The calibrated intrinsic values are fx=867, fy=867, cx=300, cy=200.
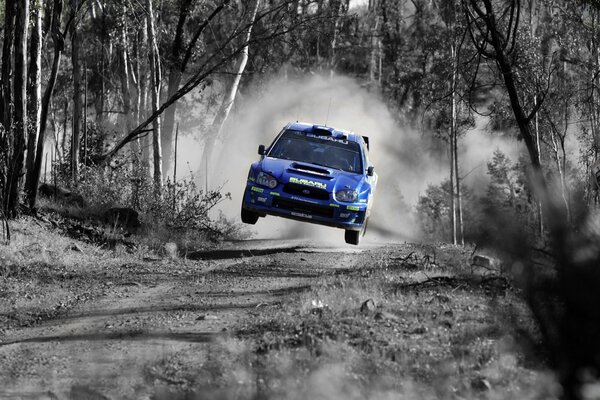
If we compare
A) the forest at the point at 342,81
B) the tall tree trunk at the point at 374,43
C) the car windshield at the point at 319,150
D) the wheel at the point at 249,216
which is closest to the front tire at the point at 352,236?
the car windshield at the point at 319,150

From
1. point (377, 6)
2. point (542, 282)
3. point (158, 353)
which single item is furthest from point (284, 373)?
point (377, 6)

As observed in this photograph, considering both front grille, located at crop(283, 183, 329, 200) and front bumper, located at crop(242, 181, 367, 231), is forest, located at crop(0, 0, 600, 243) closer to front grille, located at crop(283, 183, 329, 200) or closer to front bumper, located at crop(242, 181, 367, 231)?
front bumper, located at crop(242, 181, 367, 231)

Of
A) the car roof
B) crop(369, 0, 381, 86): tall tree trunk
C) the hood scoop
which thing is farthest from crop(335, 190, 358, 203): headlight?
crop(369, 0, 381, 86): tall tree trunk

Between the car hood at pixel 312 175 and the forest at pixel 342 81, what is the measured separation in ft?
6.34

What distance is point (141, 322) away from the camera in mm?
8086

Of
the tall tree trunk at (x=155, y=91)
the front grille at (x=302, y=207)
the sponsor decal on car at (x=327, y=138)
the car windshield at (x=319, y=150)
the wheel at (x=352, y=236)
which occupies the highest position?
the tall tree trunk at (x=155, y=91)

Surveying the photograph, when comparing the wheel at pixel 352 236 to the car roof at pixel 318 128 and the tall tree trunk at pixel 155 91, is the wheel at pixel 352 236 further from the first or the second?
the tall tree trunk at pixel 155 91

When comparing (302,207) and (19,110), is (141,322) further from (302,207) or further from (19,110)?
(19,110)

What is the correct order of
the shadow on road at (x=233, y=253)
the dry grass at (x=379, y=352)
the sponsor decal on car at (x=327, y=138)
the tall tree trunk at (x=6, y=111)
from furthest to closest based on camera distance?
the sponsor decal on car at (x=327, y=138), the shadow on road at (x=233, y=253), the tall tree trunk at (x=6, y=111), the dry grass at (x=379, y=352)

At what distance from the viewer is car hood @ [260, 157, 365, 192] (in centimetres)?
1349

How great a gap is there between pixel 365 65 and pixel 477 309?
37.7 metres

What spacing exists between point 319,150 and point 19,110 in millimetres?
4867

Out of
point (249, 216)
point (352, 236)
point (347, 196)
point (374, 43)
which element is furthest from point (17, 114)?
point (374, 43)

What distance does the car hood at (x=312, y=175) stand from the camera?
1349 centimetres
